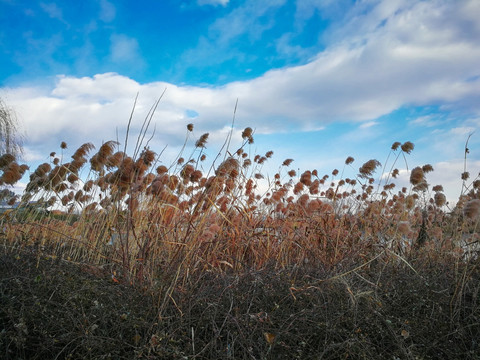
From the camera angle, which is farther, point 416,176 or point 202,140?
point 416,176

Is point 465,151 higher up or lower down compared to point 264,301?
higher up

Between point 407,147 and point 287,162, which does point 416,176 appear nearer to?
point 407,147

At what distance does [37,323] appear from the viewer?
6.73ft

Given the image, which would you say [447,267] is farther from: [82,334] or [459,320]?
[82,334]

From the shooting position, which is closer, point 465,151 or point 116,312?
point 116,312

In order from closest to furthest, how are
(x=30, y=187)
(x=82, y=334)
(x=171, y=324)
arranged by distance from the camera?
(x=82, y=334) → (x=171, y=324) → (x=30, y=187)

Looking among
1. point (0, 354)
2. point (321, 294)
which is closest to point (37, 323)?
point (0, 354)

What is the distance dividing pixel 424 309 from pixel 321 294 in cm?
66

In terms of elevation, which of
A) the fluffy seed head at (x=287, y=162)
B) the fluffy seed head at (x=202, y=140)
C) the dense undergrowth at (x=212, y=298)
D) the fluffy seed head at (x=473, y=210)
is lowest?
the dense undergrowth at (x=212, y=298)

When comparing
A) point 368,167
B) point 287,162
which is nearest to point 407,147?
point 368,167

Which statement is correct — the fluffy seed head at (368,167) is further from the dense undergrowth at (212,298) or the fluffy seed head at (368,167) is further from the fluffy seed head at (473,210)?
the fluffy seed head at (473,210)

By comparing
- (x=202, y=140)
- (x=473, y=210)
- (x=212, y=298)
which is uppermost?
(x=202, y=140)

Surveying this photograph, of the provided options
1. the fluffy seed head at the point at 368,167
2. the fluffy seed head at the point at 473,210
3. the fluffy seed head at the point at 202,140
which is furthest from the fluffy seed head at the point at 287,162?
the fluffy seed head at the point at 473,210

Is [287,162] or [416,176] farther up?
[287,162]
